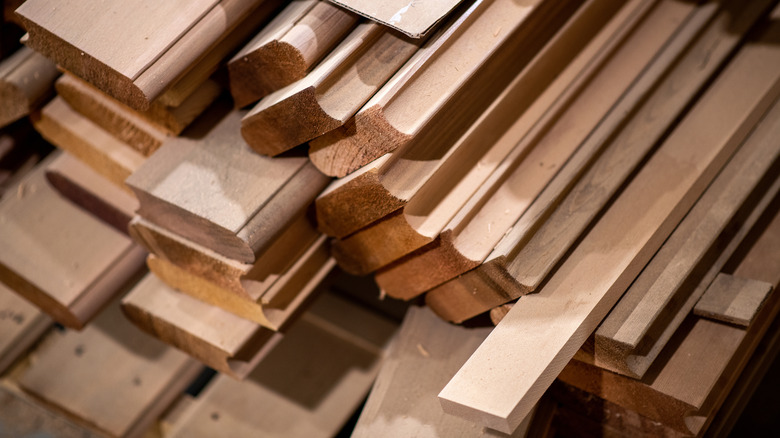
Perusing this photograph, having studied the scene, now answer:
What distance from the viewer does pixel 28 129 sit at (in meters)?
2.24

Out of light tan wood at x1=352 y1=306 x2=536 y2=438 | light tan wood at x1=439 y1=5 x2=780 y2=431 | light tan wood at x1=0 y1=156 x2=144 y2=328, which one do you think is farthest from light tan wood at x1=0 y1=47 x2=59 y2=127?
light tan wood at x1=439 y1=5 x2=780 y2=431

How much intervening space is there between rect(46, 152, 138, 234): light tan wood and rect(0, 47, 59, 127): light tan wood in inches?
7.4

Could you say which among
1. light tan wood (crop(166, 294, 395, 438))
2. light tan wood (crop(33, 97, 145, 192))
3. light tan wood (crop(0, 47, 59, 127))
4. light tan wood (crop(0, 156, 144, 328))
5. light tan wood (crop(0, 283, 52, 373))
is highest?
light tan wood (crop(0, 47, 59, 127))

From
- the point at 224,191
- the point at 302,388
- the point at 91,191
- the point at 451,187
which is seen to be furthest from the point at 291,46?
the point at 302,388

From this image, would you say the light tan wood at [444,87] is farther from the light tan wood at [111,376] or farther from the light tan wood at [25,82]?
the light tan wood at [111,376]

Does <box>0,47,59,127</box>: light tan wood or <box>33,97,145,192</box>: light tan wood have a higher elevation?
<box>0,47,59,127</box>: light tan wood

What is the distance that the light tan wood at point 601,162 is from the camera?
4.74 ft

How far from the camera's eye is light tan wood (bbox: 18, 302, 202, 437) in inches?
88.1

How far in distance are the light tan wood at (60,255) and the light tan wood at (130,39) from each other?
2.32ft

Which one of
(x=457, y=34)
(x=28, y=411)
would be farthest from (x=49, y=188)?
(x=457, y=34)

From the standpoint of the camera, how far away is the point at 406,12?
1.32 metres

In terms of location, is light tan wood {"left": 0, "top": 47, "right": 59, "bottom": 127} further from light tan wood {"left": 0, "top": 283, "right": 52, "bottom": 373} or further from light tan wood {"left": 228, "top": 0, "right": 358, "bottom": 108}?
light tan wood {"left": 0, "top": 283, "right": 52, "bottom": 373}

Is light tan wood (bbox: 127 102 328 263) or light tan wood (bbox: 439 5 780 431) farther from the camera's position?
light tan wood (bbox: 127 102 328 263)

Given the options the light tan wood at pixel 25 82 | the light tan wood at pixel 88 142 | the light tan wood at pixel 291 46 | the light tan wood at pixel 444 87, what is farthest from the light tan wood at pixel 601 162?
the light tan wood at pixel 25 82
